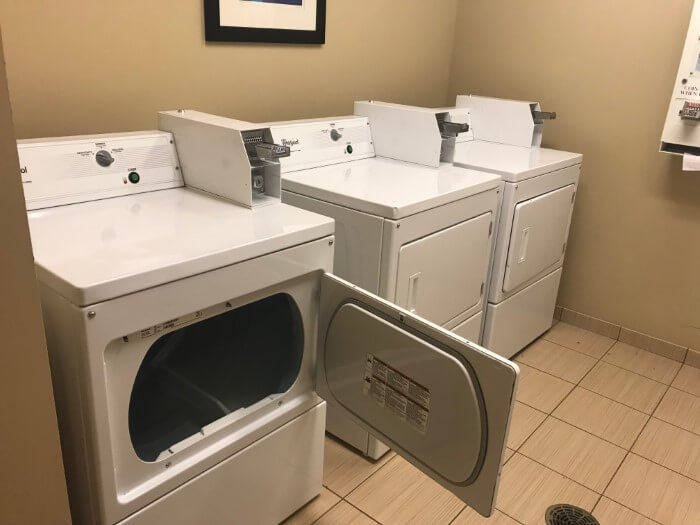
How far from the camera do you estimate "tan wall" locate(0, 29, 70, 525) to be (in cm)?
85

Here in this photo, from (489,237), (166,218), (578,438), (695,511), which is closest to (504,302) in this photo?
(489,237)

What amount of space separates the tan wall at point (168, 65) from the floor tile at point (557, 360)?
4.67ft

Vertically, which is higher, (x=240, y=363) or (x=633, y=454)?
(x=240, y=363)

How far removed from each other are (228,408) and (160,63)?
1.15 meters

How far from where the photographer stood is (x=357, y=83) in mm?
2686

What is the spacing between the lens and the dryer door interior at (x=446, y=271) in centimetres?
182

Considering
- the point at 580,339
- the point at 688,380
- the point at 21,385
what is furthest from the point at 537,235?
the point at 21,385

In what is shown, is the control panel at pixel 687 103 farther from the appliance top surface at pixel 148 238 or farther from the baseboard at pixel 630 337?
the appliance top surface at pixel 148 238

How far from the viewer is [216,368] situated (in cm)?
165

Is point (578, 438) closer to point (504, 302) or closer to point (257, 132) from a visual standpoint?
point (504, 302)

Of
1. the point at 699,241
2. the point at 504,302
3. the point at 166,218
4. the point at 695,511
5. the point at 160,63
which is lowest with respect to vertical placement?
the point at 695,511

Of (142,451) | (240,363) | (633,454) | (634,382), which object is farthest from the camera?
(634,382)

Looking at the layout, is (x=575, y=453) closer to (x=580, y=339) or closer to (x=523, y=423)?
(x=523, y=423)

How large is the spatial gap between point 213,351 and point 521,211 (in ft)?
4.30
